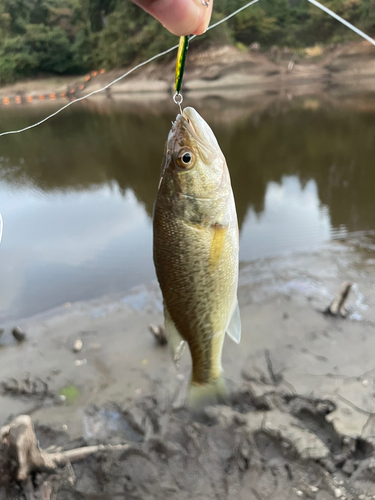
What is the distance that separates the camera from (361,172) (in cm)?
927

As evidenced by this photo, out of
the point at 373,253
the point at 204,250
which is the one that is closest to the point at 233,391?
the point at 204,250

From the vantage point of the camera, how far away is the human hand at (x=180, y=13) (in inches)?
49.3

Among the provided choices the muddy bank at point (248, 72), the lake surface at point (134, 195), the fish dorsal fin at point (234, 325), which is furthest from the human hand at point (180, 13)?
the muddy bank at point (248, 72)

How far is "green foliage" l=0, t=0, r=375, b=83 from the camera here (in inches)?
1080

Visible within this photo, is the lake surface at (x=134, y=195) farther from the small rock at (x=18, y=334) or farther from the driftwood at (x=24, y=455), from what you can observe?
the driftwood at (x=24, y=455)

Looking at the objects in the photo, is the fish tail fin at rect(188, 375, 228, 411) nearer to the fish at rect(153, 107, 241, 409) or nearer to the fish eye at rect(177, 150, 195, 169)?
the fish at rect(153, 107, 241, 409)

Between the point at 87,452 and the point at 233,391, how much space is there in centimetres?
143

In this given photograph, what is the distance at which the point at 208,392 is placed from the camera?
1.97 m

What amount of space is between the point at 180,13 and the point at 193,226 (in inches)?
32.5

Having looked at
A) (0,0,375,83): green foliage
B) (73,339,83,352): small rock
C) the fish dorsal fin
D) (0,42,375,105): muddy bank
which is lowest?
(73,339,83,352): small rock

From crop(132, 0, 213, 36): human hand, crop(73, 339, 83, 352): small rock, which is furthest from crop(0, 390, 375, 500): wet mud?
crop(132, 0, 213, 36): human hand

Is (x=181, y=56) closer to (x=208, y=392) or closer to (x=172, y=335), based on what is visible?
(x=172, y=335)

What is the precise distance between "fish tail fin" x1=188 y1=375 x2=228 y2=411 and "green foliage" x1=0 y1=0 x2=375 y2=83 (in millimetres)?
30330

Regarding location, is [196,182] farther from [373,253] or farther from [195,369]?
[373,253]
